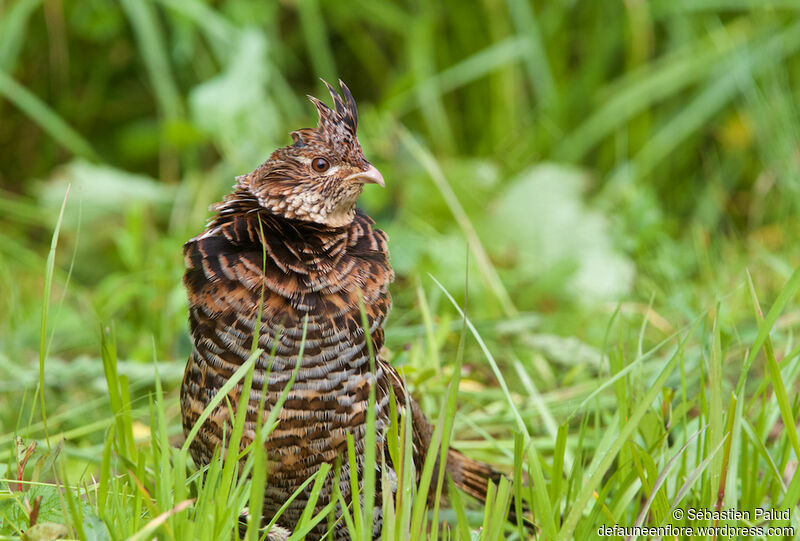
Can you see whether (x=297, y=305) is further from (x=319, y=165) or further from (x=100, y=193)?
(x=100, y=193)

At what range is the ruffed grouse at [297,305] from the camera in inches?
74.4

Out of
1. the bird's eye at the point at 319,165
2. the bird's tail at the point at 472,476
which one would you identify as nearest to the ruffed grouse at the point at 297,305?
the bird's eye at the point at 319,165

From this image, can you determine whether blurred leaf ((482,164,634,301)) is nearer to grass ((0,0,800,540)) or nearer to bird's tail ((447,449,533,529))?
grass ((0,0,800,540))

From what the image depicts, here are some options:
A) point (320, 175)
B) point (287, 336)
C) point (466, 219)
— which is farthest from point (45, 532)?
point (466, 219)

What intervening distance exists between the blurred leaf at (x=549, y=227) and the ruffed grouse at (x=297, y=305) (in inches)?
80.2

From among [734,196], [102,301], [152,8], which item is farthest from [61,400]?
[734,196]

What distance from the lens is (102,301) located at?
3.48 metres

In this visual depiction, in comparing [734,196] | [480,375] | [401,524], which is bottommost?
[401,524]

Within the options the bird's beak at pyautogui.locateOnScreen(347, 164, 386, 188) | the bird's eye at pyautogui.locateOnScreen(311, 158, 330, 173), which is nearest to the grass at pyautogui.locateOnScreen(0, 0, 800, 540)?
the bird's beak at pyautogui.locateOnScreen(347, 164, 386, 188)

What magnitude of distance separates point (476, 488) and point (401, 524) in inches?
31.3

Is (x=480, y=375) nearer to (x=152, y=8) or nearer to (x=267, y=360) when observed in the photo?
(x=267, y=360)

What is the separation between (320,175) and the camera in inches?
81.6

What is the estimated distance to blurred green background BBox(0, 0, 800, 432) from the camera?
352 cm

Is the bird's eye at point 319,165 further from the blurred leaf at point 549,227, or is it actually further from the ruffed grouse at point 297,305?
the blurred leaf at point 549,227
